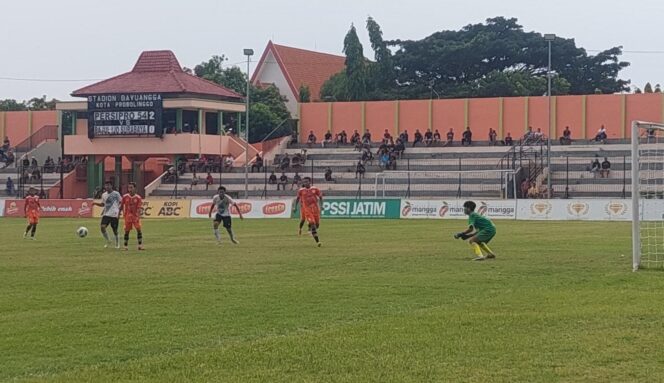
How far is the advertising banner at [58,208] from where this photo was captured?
54.8 metres

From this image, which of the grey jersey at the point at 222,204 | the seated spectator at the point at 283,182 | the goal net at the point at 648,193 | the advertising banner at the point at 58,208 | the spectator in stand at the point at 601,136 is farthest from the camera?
the spectator in stand at the point at 601,136

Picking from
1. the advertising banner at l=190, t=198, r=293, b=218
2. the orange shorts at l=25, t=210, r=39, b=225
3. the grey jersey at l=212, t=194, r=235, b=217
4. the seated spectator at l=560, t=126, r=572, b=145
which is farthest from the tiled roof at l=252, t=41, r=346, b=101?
the grey jersey at l=212, t=194, r=235, b=217

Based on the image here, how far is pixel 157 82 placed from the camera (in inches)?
2820

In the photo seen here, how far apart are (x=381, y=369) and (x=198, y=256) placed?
15.1m

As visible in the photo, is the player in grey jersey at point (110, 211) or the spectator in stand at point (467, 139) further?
the spectator in stand at point (467, 139)

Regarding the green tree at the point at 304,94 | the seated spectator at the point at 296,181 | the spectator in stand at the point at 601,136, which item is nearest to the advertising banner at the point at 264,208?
the seated spectator at the point at 296,181

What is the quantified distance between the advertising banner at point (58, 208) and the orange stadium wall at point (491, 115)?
24718 millimetres

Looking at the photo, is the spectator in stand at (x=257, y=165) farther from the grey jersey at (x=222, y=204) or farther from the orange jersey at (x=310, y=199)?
the grey jersey at (x=222, y=204)

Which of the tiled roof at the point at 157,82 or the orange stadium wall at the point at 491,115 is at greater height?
the tiled roof at the point at 157,82

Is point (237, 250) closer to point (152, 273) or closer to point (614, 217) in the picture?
point (152, 273)

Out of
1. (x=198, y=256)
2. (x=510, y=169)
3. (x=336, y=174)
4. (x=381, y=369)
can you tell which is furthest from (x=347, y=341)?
(x=336, y=174)

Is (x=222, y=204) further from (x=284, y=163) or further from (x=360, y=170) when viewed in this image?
(x=284, y=163)

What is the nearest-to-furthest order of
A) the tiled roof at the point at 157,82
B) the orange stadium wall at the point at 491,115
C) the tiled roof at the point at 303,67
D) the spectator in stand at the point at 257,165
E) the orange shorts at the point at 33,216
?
1. the orange shorts at the point at 33,216
2. the spectator in stand at the point at 257,165
3. the orange stadium wall at the point at 491,115
4. the tiled roof at the point at 157,82
5. the tiled roof at the point at 303,67

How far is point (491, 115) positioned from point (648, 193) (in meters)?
45.5
